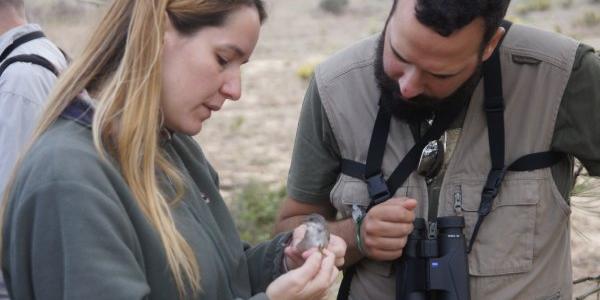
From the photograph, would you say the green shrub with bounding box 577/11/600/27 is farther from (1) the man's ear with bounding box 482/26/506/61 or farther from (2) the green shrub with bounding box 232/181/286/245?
(1) the man's ear with bounding box 482/26/506/61

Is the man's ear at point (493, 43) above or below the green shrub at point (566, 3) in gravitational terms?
above

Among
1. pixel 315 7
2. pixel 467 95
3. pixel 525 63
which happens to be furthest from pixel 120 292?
pixel 315 7

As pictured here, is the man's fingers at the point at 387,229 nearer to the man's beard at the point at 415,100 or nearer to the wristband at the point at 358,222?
the wristband at the point at 358,222

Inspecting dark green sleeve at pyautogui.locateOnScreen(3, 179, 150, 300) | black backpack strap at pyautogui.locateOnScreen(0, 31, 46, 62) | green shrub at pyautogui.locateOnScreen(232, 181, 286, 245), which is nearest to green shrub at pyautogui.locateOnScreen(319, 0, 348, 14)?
green shrub at pyautogui.locateOnScreen(232, 181, 286, 245)

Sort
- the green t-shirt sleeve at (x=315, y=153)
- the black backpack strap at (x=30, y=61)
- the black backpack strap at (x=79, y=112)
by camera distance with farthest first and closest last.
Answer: the black backpack strap at (x=30, y=61) < the green t-shirt sleeve at (x=315, y=153) < the black backpack strap at (x=79, y=112)

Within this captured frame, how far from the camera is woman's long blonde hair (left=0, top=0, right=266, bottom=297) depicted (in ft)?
5.90

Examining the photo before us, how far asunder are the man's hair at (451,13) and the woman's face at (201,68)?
1.88ft

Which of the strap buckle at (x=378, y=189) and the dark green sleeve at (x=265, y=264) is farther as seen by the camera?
the strap buckle at (x=378, y=189)

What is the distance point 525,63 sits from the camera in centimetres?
254

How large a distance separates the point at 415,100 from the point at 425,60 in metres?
0.13

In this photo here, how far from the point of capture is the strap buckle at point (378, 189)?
8.29ft

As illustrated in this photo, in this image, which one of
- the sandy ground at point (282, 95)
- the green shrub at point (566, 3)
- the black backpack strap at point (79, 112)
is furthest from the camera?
the green shrub at point (566, 3)

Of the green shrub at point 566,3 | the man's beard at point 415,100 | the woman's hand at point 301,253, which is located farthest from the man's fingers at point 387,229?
the green shrub at point 566,3

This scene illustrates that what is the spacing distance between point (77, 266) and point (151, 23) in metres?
0.56
